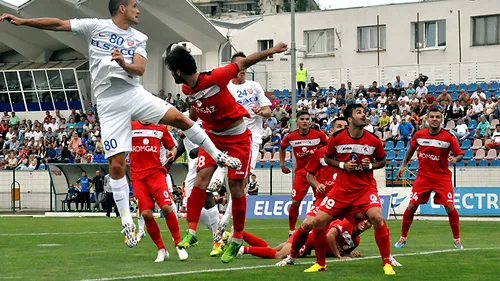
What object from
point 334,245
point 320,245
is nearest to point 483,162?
point 334,245

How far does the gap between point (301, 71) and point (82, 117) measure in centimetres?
1198

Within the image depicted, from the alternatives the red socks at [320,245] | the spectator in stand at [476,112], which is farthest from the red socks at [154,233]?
the spectator in stand at [476,112]

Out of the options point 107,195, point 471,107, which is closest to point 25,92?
point 107,195

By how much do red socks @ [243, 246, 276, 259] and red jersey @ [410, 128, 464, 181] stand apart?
15.9 feet

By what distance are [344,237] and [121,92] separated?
417cm

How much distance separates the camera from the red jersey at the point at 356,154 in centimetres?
1200

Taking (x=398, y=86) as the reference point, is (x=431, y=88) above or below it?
below

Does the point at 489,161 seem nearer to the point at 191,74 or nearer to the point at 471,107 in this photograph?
the point at 471,107

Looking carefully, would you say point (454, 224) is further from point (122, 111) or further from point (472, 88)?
point (472, 88)

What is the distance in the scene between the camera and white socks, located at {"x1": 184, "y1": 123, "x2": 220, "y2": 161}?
12.1 metres

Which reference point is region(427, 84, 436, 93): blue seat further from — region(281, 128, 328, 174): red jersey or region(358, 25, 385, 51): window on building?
region(281, 128, 328, 174): red jersey

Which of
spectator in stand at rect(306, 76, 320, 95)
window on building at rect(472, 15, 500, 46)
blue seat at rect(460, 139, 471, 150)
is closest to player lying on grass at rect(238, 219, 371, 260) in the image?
blue seat at rect(460, 139, 471, 150)

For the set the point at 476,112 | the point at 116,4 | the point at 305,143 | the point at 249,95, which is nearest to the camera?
the point at 116,4

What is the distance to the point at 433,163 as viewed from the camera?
17828 mm
